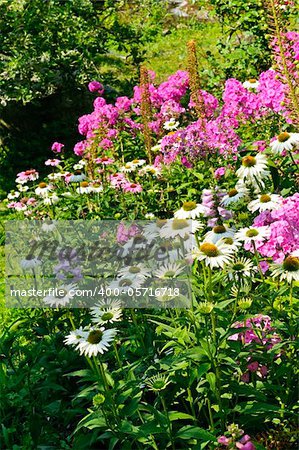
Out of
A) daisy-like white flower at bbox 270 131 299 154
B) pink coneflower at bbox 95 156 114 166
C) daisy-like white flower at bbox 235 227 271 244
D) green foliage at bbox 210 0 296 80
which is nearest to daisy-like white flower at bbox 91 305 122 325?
daisy-like white flower at bbox 235 227 271 244

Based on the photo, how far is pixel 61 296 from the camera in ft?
9.62

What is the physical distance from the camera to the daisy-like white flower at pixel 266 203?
8.83ft

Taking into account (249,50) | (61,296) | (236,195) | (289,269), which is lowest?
(61,296)

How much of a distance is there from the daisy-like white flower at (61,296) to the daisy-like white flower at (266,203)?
945 millimetres

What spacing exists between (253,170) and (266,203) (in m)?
0.25

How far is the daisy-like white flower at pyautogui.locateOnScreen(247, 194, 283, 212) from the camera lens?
8.83 feet

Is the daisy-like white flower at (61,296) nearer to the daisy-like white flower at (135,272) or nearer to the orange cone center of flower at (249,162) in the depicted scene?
the daisy-like white flower at (135,272)

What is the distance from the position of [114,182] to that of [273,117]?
1.17m

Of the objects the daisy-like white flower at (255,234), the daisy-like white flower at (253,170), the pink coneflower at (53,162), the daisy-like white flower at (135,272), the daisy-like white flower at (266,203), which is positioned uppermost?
the daisy-like white flower at (253,170)

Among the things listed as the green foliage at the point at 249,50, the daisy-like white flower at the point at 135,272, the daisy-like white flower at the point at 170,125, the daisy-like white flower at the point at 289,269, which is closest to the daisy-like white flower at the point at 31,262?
the daisy-like white flower at the point at 135,272

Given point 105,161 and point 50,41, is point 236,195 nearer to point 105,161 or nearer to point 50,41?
point 105,161

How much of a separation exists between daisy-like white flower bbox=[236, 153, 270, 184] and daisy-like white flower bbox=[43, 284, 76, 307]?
978mm

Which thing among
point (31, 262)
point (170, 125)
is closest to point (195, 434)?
point (31, 262)

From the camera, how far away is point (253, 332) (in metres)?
2.68
